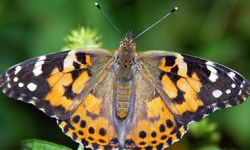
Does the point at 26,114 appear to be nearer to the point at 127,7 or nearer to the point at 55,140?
the point at 55,140

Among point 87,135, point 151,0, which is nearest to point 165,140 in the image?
point 87,135

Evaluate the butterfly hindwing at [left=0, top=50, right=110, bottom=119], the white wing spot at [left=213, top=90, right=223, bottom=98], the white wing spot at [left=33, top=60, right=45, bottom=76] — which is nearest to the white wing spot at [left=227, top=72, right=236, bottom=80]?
the white wing spot at [left=213, top=90, right=223, bottom=98]

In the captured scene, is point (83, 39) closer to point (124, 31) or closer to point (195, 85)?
point (195, 85)

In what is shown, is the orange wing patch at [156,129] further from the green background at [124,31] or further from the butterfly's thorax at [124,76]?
the green background at [124,31]

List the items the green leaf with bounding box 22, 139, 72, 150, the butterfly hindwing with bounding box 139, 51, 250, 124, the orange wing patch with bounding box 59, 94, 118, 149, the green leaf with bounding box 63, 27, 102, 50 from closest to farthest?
the green leaf with bounding box 22, 139, 72, 150
the orange wing patch with bounding box 59, 94, 118, 149
the butterfly hindwing with bounding box 139, 51, 250, 124
the green leaf with bounding box 63, 27, 102, 50

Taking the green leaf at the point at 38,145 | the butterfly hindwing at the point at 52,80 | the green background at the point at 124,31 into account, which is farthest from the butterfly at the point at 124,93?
the green background at the point at 124,31

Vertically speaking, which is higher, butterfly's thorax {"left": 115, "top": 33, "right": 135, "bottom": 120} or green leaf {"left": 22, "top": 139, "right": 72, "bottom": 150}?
butterfly's thorax {"left": 115, "top": 33, "right": 135, "bottom": 120}

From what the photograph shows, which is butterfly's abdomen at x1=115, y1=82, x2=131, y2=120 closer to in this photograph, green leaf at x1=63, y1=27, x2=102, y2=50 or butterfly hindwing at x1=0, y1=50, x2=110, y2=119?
butterfly hindwing at x1=0, y1=50, x2=110, y2=119
